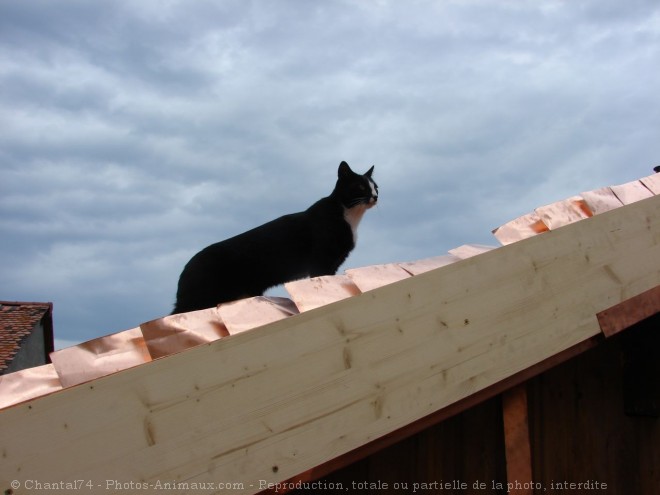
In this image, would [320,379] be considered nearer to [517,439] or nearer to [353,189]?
[517,439]

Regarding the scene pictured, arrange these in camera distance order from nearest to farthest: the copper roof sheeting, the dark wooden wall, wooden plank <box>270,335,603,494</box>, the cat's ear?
the copper roof sheeting < wooden plank <box>270,335,603,494</box> < the dark wooden wall < the cat's ear

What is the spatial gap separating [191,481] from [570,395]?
2272mm

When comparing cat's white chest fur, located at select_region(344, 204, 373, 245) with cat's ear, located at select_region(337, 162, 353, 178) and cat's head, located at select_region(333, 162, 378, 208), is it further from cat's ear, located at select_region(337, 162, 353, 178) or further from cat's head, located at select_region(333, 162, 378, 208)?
cat's ear, located at select_region(337, 162, 353, 178)

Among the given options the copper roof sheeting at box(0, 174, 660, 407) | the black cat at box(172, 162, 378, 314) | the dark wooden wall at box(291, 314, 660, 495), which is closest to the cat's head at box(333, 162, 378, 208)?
the black cat at box(172, 162, 378, 314)

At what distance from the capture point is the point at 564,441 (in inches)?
133

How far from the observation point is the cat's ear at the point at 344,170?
5.71m

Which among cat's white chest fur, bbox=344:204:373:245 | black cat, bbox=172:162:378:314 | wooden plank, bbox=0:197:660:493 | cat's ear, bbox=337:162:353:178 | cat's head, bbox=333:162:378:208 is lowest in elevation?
wooden plank, bbox=0:197:660:493

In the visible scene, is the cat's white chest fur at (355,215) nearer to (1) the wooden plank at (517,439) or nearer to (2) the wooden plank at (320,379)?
(1) the wooden plank at (517,439)

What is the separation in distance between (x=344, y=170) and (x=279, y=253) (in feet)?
3.74

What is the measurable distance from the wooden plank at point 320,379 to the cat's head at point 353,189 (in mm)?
3038

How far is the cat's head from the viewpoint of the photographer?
557 cm

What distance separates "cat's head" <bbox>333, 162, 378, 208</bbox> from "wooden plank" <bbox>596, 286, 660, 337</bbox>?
297cm

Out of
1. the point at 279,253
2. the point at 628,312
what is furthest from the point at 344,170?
the point at 628,312

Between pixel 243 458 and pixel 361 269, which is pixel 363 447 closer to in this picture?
pixel 243 458
